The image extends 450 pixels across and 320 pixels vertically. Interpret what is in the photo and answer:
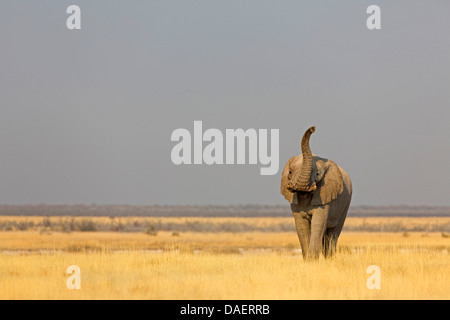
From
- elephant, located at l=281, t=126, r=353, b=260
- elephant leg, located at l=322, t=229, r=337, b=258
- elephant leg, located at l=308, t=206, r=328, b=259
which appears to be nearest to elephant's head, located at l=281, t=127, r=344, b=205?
elephant, located at l=281, t=126, r=353, b=260

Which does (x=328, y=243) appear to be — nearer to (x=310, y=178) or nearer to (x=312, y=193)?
(x=312, y=193)

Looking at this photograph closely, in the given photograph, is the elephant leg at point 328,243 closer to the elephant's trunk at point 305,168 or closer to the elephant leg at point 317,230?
the elephant leg at point 317,230

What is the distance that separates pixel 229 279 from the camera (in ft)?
51.1

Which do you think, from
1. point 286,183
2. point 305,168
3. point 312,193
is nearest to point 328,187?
point 312,193

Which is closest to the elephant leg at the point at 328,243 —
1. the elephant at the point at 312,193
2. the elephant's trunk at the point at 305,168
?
the elephant at the point at 312,193

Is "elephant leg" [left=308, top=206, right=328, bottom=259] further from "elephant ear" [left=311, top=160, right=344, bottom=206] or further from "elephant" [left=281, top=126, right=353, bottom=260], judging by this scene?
"elephant ear" [left=311, top=160, right=344, bottom=206]

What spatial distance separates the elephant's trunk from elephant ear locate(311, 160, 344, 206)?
0.67 metres

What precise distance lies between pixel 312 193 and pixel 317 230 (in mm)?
883

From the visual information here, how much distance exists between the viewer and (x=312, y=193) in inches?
731

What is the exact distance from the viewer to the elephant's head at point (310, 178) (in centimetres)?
1788
